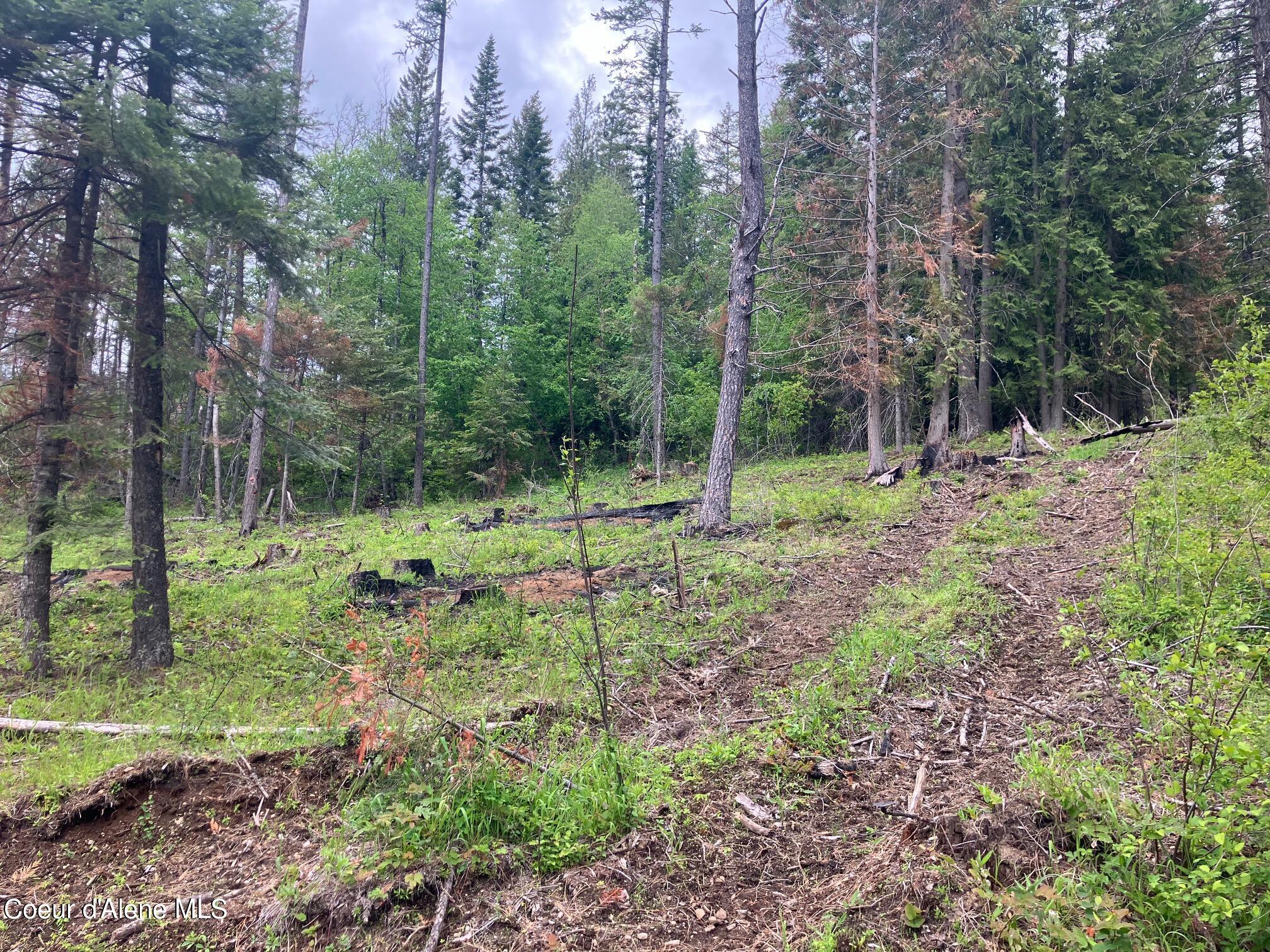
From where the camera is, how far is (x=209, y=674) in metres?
5.84

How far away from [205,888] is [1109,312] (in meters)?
22.1

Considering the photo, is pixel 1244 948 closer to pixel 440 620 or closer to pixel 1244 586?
pixel 1244 586

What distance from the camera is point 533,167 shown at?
103 ft

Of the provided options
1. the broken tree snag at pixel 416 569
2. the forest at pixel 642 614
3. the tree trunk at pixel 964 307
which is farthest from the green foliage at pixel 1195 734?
the tree trunk at pixel 964 307

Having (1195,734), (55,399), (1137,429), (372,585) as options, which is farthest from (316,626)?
(1137,429)

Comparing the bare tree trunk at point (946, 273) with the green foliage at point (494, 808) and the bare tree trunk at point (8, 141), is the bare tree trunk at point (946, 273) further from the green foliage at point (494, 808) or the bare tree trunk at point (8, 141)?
the bare tree trunk at point (8, 141)

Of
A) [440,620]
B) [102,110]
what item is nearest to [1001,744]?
[440,620]

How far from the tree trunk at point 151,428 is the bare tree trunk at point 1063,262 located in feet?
66.9

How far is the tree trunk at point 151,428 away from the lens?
6191 mm

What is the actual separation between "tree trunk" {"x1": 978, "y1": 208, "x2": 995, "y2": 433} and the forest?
2260 millimetres

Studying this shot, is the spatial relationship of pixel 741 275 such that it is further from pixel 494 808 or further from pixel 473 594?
pixel 494 808

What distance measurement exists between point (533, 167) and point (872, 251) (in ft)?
73.2

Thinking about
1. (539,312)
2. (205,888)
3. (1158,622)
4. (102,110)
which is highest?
(539,312)

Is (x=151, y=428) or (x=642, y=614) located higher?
(x=151, y=428)
